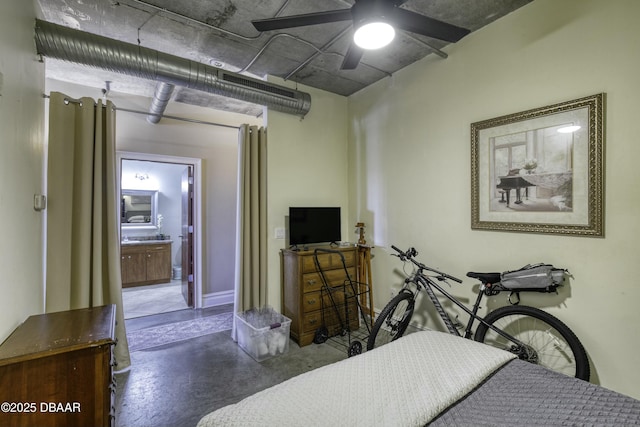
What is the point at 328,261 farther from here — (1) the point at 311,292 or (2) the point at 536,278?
(2) the point at 536,278

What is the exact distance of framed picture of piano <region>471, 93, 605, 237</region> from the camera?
80.3 inches

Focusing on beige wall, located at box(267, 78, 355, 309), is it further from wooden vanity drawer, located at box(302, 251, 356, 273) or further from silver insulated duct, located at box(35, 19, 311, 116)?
wooden vanity drawer, located at box(302, 251, 356, 273)

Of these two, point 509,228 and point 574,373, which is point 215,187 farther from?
point 574,373

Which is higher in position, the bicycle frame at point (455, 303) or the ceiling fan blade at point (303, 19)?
the ceiling fan blade at point (303, 19)

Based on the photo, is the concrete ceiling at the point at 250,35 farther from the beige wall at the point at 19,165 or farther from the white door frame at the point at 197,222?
the white door frame at the point at 197,222

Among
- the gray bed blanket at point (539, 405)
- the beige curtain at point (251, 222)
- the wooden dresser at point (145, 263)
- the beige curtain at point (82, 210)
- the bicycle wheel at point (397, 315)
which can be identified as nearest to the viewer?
the gray bed blanket at point (539, 405)

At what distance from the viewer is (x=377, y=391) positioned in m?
1.14

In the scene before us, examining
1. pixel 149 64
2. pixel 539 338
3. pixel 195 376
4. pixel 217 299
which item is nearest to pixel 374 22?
pixel 149 64

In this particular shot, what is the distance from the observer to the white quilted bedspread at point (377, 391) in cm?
100

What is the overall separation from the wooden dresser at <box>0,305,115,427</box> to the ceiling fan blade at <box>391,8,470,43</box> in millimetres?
2352

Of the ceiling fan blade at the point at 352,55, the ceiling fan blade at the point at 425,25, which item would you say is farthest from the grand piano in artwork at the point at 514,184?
the ceiling fan blade at the point at 352,55

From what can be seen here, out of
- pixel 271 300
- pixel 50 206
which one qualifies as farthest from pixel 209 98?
pixel 271 300

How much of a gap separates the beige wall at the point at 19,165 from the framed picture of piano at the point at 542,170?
3205mm

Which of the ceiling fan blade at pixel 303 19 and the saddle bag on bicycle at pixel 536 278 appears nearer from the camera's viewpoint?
the ceiling fan blade at pixel 303 19
